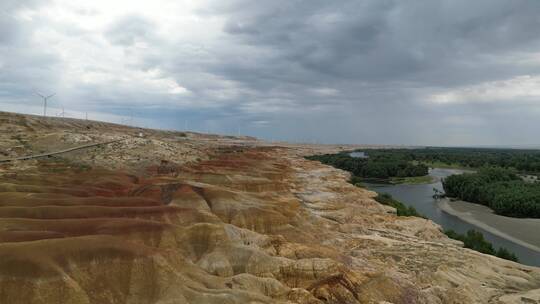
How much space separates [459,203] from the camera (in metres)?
108

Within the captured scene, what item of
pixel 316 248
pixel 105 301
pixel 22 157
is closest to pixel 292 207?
pixel 316 248

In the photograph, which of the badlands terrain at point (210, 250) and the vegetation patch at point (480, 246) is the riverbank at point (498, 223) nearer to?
the vegetation patch at point (480, 246)

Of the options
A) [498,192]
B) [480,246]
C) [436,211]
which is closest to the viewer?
[480,246]

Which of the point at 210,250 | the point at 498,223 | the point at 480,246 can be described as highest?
the point at 210,250

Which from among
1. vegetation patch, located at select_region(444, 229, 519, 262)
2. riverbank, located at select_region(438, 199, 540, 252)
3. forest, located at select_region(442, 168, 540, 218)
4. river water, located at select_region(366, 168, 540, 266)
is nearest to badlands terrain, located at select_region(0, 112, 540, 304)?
vegetation patch, located at select_region(444, 229, 519, 262)

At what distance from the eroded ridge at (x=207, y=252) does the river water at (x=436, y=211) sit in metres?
16.5

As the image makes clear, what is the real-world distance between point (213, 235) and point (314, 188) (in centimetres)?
5719

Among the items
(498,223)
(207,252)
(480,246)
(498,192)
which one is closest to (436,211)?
(498,223)

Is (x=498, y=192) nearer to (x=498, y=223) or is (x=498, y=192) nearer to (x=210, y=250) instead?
(x=498, y=223)

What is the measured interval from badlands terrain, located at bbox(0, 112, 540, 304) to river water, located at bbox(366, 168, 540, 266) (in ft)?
53.1

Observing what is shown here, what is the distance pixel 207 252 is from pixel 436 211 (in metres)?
78.9

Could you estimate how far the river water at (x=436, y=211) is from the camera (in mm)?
64812

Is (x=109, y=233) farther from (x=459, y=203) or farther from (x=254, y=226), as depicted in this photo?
(x=459, y=203)

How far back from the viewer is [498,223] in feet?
276
